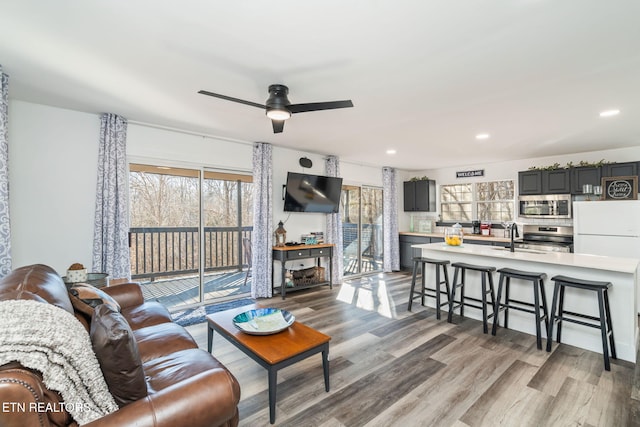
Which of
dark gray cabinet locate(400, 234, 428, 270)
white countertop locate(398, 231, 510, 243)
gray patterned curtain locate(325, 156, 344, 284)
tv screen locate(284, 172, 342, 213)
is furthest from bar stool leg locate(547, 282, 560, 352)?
dark gray cabinet locate(400, 234, 428, 270)

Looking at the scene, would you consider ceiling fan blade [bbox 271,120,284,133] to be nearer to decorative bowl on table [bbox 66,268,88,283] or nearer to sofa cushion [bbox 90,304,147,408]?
sofa cushion [bbox 90,304,147,408]

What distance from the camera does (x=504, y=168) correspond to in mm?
6164

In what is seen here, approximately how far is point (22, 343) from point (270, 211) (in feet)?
12.6

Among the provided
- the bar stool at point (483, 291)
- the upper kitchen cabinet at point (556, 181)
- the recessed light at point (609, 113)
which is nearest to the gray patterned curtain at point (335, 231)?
the bar stool at point (483, 291)

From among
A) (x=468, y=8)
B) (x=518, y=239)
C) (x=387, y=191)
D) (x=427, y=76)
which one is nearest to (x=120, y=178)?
(x=427, y=76)

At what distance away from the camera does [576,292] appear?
10.0 ft

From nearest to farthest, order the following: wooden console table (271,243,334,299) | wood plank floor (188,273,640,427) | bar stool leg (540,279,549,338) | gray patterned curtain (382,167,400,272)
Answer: wood plank floor (188,273,640,427) → bar stool leg (540,279,549,338) → wooden console table (271,243,334,299) → gray patterned curtain (382,167,400,272)

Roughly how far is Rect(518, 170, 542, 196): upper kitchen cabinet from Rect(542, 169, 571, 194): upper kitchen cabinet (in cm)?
8

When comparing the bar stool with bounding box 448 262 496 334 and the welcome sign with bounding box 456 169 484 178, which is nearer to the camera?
the bar stool with bounding box 448 262 496 334

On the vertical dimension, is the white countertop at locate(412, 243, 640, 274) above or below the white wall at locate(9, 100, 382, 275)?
below

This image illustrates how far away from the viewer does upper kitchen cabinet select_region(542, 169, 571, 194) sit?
5.16 m

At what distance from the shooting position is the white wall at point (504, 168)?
4.89 metres

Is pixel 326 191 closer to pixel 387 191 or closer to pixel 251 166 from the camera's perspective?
pixel 251 166

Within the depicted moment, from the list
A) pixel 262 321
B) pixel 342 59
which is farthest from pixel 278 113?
pixel 262 321
